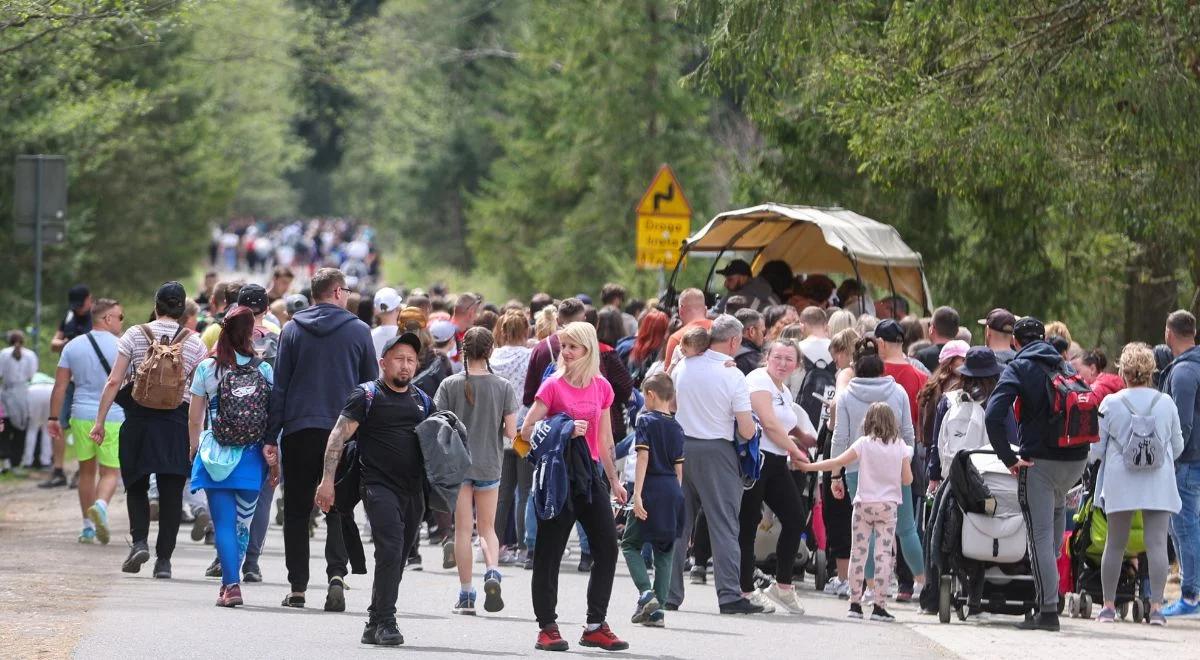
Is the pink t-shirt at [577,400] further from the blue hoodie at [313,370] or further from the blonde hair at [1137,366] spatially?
the blonde hair at [1137,366]

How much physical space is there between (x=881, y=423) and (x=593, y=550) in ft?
8.46

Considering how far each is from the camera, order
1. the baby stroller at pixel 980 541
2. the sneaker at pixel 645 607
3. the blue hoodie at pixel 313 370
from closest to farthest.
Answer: the blue hoodie at pixel 313 370
the sneaker at pixel 645 607
the baby stroller at pixel 980 541

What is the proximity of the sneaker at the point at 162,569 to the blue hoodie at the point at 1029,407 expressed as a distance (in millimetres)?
5386

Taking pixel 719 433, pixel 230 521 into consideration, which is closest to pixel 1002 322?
pixel 719 433

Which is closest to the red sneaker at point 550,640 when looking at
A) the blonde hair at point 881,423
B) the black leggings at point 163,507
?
the blonde hair at point 881,423

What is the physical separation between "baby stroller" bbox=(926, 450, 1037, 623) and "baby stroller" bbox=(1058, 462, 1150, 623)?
0.83m

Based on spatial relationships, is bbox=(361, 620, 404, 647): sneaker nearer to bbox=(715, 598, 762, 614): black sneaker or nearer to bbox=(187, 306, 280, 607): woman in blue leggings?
bbox=(187, 306, 280, 607): woman in blue leggings

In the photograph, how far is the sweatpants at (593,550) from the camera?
10.2 m

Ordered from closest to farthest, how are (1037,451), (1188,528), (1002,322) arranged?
(1037,451), (1002,322), (1188,528)

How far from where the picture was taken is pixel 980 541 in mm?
12070

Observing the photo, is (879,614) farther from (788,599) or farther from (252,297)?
(252,297)

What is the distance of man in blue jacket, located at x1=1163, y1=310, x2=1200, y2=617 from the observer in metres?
13.2

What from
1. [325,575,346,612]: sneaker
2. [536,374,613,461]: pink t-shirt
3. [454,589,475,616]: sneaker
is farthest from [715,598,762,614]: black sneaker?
[325,575,346,612]: sneaker

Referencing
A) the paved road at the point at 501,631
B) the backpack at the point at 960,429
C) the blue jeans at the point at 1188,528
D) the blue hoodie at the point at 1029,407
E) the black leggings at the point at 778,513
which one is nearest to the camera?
the paved road at the point at 501,631
